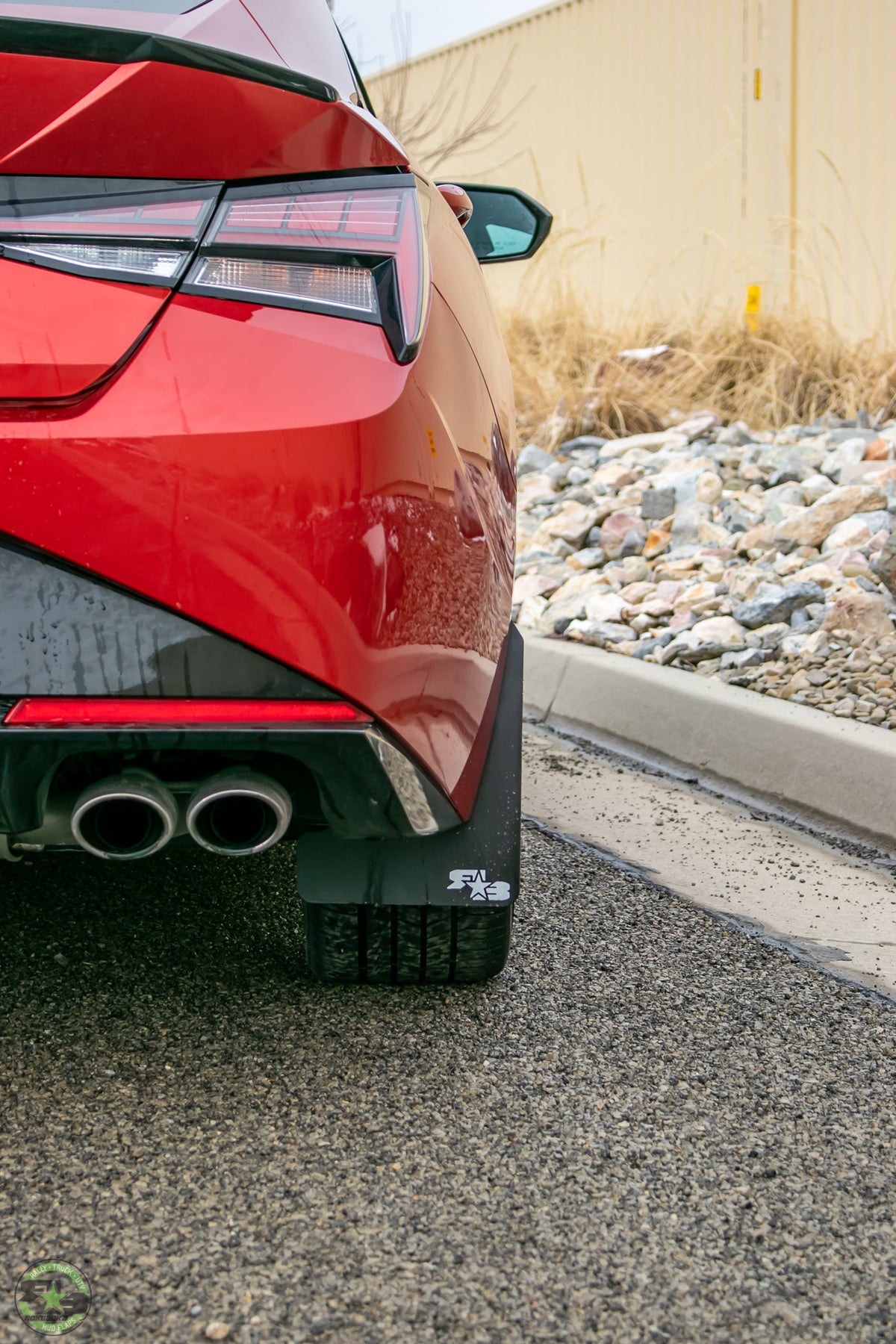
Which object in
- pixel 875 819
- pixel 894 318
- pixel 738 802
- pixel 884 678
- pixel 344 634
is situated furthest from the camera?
pixel 894 318

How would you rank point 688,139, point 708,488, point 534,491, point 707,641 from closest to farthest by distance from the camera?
point 707,641 → point 708,488 → point 534,491 → point 688,139

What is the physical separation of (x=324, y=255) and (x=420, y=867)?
866mm

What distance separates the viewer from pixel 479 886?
1.93m

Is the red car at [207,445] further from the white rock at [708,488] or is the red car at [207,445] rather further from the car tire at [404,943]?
the white rock at [708,488]

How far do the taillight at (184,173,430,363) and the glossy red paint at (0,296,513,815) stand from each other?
0.09 ft

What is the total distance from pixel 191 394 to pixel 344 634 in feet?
1.07

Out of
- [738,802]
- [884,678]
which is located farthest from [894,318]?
[738,802]

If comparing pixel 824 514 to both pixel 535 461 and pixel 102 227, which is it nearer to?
pixel 535 461

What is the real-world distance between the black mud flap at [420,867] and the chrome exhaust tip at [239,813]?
0.71 ft

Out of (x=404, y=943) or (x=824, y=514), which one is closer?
(x=404, y=943)

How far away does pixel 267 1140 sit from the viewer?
1778 mm

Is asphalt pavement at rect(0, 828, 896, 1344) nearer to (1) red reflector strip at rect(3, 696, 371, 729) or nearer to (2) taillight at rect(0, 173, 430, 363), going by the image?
(1) red reflector strip at rect(3, 696, 371, 729)

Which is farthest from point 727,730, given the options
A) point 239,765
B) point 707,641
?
point 239,765

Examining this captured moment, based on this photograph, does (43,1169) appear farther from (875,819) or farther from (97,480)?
(875,819)
